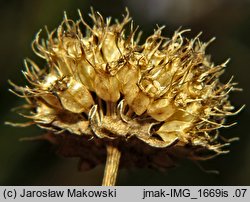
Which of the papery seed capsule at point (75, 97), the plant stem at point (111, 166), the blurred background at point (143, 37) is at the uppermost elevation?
the blurred background at point (143, 37)

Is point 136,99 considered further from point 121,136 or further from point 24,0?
point 24,0

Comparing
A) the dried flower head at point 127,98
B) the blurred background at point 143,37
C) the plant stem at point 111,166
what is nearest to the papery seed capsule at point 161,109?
the dried flower head at point 127,98

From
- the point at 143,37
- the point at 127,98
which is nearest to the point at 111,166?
the point at 127,98

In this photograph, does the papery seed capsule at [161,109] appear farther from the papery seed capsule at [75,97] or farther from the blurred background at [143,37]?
the blurred background at [143,37]

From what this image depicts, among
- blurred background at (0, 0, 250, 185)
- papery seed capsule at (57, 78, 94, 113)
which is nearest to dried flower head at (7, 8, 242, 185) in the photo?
papery seed capsule at (57, 78, 94, 113)

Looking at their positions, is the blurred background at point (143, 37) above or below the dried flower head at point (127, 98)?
above

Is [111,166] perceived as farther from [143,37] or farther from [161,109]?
[143,37]

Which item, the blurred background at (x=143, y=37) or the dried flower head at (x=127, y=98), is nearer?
the dried flower head at (x=127, y=98)

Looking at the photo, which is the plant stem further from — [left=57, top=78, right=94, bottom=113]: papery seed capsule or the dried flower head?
[left=57, top=78, right=94, bottom=113]: papery seed capsule
